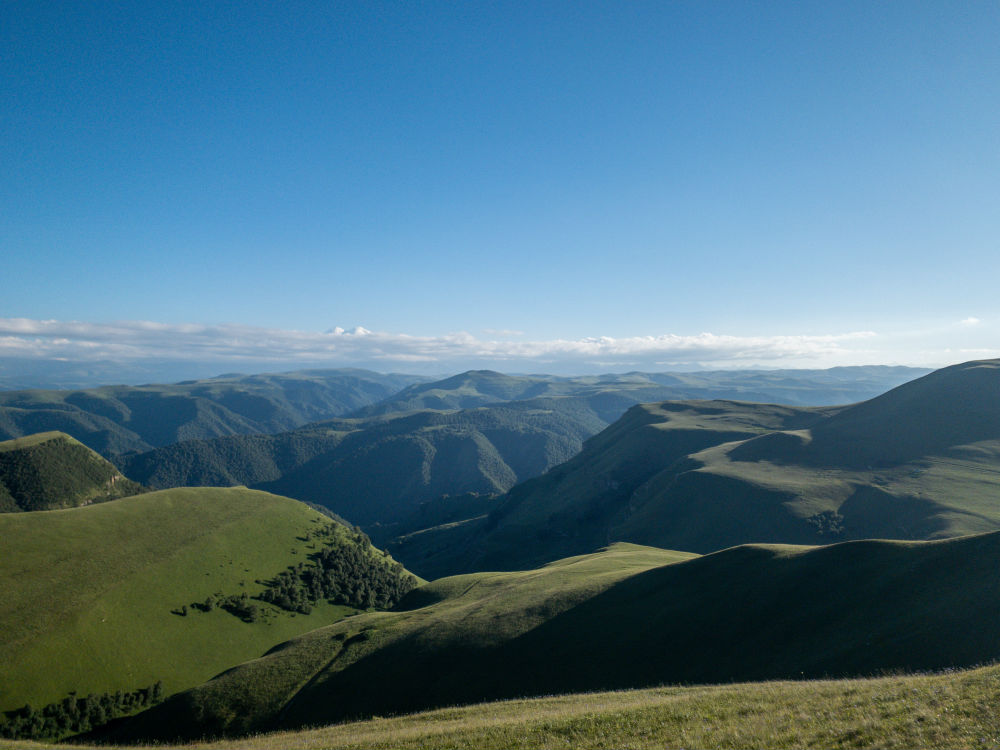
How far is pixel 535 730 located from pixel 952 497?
162443 millimetres

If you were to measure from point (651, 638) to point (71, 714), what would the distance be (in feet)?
288

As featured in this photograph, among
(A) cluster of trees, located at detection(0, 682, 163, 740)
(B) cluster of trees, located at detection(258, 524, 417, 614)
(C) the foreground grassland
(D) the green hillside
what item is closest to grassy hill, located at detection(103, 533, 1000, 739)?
(C) the foreground grassland

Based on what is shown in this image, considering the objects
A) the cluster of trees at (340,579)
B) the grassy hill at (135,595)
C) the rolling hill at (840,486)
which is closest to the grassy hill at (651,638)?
the grassy hill at (135,595)

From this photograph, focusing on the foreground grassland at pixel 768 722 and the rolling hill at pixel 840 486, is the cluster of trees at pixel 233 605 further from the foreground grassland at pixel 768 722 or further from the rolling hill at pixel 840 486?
the rolling hill at pixel 840 486

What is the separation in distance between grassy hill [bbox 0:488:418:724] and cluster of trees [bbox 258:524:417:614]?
280cm

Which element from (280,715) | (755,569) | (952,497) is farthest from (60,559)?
(952,497)

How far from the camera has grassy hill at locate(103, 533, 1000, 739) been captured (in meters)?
34.7

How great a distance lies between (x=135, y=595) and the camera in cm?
9606

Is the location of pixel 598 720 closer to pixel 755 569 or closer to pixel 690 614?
pixel 690 614

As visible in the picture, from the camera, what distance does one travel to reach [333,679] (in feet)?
173

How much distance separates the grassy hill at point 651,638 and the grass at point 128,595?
102 feet

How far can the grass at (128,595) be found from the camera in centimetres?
7762

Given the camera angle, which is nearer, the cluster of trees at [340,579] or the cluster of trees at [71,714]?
the cluster of trees at [71,714]

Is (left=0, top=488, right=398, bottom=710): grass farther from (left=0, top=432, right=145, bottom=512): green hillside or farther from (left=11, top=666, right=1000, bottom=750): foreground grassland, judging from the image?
(left=0, top=432, right=145, bottom=512): green hillside
